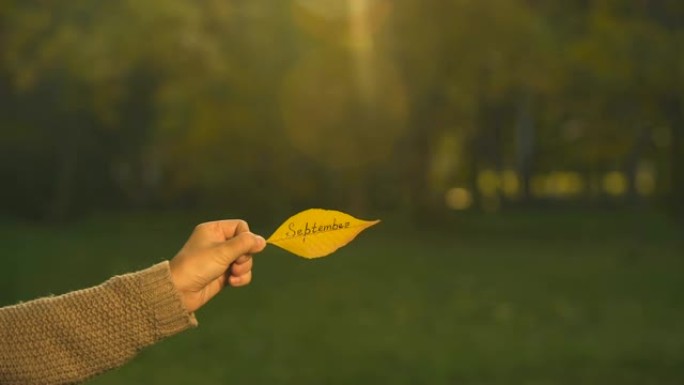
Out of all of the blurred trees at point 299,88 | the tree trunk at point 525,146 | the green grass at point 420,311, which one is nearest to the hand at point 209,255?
the green grass at point 420,311

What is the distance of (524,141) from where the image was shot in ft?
143

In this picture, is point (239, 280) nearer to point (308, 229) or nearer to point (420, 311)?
point (308, 229)

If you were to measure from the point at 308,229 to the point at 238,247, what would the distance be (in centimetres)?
13

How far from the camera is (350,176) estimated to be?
27.5 metres

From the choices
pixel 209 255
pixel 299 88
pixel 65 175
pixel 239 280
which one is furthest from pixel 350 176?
pixel 209 255

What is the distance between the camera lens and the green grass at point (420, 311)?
29.7 feet

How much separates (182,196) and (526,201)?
12.8m

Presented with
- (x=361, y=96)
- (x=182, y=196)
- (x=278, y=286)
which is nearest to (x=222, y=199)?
(x=182, y=196)

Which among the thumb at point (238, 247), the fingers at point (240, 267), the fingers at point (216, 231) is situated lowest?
the fingers at point (240, 267)

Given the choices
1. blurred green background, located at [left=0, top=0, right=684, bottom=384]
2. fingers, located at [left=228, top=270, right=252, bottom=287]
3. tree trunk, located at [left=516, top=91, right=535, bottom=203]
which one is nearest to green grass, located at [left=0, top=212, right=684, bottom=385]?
blurred green background, located at [left=0, top=0, right=684, bottom=384]

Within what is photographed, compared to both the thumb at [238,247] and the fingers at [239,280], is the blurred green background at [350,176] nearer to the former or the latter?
the fingers at [239,280]

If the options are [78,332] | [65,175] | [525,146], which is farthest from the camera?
[525,146]

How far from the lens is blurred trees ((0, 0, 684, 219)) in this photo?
17234 mm

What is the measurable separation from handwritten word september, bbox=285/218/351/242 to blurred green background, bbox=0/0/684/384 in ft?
22.6
